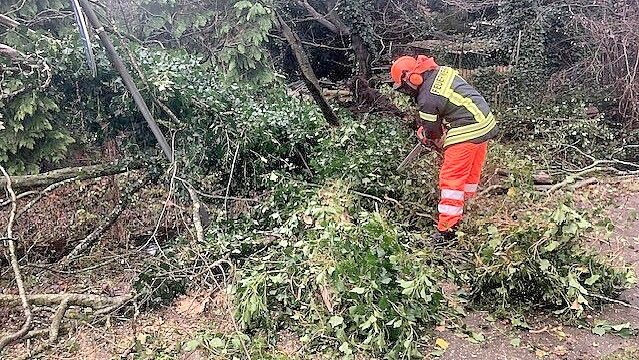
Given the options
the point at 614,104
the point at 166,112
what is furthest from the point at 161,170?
the point at 614,104

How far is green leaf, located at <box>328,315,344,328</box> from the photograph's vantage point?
10.8ft

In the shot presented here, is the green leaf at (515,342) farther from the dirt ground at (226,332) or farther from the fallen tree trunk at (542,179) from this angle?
the fallen tree trunk at (542,179)

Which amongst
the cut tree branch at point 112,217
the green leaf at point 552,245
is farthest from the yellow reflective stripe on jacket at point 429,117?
the cut tree branch at point 112,217

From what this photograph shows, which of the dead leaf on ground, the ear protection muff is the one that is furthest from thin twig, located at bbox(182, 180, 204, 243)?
the ear protection muff

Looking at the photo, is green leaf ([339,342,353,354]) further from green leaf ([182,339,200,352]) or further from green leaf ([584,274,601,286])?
green leaf ([584,274,601,286])

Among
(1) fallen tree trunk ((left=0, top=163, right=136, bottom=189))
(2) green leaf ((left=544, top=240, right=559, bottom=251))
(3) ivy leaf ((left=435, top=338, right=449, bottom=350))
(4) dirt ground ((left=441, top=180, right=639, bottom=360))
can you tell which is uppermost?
(1) fallen tree trunk ((left=0, top=163, right=136, bottom=189))

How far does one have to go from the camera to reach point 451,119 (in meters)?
4.45

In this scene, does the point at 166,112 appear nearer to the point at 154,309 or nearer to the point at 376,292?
the point at 154,309

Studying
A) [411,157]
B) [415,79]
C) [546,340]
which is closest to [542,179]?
[411,157]

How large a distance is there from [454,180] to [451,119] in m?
0.50

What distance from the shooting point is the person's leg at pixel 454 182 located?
171 inches

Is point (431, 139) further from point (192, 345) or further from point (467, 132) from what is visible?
point (192, 345)

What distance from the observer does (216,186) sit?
560 cm

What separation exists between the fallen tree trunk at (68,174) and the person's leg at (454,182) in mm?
3410
